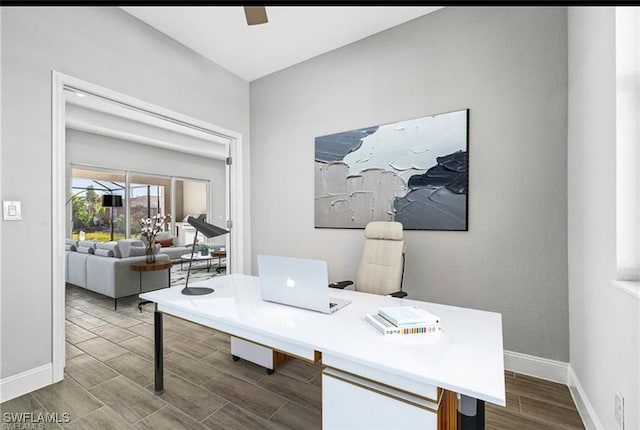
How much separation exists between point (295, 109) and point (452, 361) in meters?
3.05

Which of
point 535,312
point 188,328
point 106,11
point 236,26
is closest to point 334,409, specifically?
point 535,312

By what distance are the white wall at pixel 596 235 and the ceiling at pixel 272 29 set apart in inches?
53.4

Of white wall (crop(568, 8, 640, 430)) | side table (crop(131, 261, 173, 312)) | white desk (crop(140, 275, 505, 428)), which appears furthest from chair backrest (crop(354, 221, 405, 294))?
side table (crop(131, 261, 173, 312))

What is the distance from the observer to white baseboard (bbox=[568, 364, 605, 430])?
1663 mm

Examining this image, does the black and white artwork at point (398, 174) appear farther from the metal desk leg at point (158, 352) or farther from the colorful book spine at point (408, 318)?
the metal desk leg at point (158, 352)

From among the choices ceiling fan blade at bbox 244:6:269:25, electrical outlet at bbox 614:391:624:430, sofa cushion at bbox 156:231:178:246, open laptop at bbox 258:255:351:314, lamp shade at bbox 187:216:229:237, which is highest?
ceiling fan blade at bbox 244:6:269:25

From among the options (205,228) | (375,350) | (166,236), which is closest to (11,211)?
(205,228)

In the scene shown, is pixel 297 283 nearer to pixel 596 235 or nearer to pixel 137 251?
pixel 596 235

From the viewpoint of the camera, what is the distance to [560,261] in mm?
2172

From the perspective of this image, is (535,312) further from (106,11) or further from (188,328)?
(106,11)

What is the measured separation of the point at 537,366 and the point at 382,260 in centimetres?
130

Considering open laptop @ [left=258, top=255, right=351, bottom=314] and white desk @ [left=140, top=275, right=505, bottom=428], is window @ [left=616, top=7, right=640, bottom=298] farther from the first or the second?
open laptop @ [left=258, top=255, right=351, bottom=314]

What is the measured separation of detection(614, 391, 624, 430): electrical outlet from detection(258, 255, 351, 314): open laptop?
1.27 meters

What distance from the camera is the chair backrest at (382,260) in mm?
2348
